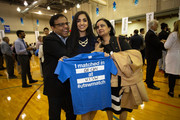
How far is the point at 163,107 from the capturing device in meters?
2.25

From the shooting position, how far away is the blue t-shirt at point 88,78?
1180mm

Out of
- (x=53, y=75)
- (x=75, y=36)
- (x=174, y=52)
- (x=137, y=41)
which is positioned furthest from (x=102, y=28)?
(x=137, y=41)

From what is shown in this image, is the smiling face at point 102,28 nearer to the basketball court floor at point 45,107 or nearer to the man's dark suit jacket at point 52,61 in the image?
the man's dark suit jacket at point 52,61

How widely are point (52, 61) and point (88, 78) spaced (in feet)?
1.71

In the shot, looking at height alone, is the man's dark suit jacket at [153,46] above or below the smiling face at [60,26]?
below

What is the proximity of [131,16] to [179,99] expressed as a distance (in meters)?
10.0

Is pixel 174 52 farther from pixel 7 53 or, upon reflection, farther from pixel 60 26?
pixel 7 53

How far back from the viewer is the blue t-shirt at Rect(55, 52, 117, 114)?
3.87 ft

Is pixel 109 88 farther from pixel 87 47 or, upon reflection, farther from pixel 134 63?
pixel 87 47

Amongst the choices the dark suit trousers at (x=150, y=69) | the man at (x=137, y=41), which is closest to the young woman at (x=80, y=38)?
the dark suit trousers at (x=150, y=69)

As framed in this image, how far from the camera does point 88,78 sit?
1.22m

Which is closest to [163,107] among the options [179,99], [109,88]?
[179,99]

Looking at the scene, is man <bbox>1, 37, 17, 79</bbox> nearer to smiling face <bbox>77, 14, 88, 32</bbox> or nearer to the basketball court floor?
the basketball court floor

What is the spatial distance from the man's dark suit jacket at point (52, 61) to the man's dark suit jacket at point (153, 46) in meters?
2.54
